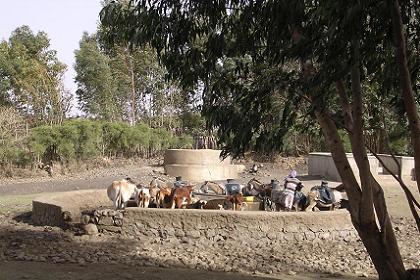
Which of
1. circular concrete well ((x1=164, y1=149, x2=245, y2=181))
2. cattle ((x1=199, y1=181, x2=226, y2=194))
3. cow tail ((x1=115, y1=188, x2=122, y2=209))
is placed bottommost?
cow tail ((x1=115, y1=188, x2=122, y2=209))

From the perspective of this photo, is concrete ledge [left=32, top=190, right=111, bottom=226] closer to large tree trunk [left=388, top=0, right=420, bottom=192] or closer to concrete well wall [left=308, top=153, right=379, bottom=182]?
large tree trunk [left=388, top=0, right=420, bottom=192]

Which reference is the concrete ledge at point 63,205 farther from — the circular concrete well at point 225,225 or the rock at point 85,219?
the circular concrete well at point 225,225

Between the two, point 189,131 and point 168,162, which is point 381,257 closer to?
point 168,162

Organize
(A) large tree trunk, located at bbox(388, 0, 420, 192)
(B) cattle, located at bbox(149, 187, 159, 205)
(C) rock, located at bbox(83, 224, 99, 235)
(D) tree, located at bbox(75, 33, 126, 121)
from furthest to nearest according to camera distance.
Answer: (D) tree, located at bbox(75, 33, 126, 121)
(B) cattle, located at bbox(149, 187, 159, 205)
(C) rock, located at bbox(83, 224, 99, 235)
(A) large tree trunk, located at bbox(388, 0, 420, 192)

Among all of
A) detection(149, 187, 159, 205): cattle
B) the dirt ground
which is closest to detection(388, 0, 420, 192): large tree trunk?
the dirt ground

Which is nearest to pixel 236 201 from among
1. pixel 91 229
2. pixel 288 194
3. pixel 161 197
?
pixel 288 194

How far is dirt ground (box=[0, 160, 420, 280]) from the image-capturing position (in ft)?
28.9

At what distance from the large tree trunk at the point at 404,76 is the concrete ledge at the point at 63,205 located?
8.61 meters

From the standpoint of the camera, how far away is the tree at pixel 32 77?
32.1 metres

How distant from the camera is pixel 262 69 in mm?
7277

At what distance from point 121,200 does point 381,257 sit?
24.9 feet

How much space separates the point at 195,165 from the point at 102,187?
4532mm

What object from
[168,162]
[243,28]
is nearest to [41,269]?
[243,28]

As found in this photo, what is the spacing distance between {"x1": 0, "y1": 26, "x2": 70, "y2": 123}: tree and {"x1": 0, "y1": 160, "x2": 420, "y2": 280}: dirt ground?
8963 mm
